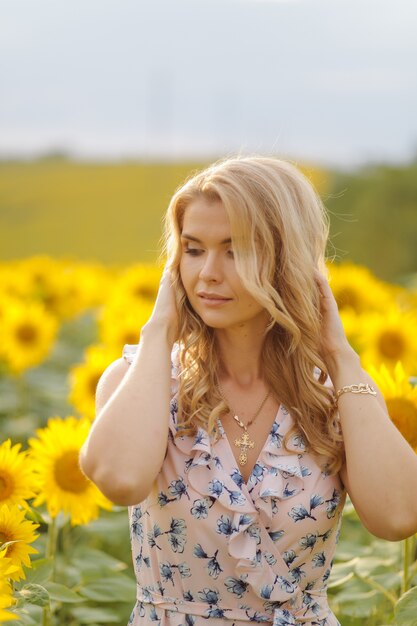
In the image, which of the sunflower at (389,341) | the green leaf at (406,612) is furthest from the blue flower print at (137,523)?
the sunflower at (389,341)

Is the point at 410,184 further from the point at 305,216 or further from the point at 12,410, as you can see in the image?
the point at 305,216

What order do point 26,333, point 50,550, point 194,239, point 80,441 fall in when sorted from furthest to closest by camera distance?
point 26,333
point 80,441
point 50,550
point 194,239

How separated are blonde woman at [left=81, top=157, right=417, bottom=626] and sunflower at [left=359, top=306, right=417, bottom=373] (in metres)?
1.96

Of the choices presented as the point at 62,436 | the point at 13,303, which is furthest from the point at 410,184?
the point at 62,436

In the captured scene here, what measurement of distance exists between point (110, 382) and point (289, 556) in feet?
1.95

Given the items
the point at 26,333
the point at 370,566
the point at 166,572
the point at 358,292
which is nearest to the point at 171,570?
the point at 166,572

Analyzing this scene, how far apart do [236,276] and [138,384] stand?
34cm

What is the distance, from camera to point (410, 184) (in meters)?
13.0

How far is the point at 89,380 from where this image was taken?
14.8 feet

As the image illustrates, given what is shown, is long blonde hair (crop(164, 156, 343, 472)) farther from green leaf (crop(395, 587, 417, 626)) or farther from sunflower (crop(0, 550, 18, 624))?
sunflower (crop(0, 550, 18, 624))

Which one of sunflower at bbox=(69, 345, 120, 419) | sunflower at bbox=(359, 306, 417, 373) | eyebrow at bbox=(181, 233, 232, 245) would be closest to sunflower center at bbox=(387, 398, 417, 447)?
eyebrow at bbox=(181, 233, 232, 245)

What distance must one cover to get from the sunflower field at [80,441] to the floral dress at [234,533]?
0.26 m

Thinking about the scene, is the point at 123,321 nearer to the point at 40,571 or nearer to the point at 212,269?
the point at 40,571

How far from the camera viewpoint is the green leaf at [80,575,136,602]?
3182 mm
